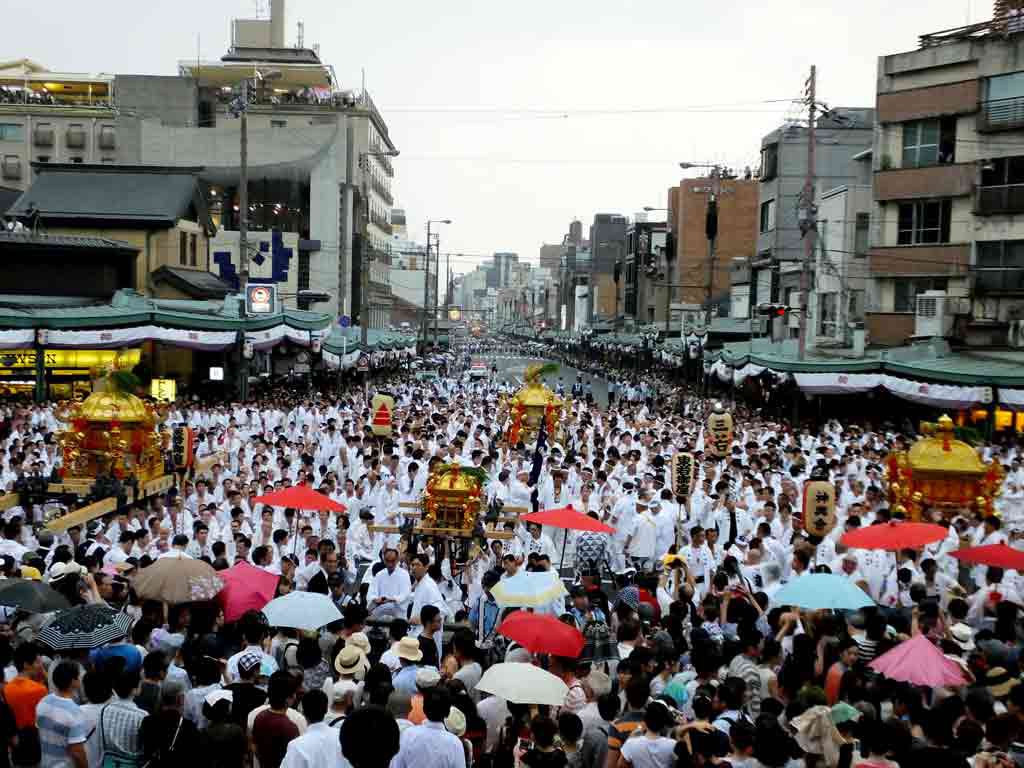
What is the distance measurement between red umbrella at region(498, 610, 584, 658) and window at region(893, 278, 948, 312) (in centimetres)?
2841

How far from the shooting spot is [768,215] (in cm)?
4891

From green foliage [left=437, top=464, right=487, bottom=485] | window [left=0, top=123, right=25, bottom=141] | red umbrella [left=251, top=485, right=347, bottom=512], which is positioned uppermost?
window [left=0, top=123, right=25, bottom=141]

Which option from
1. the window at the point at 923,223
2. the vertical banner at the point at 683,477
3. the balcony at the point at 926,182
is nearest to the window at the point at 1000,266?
the window at the point at 923,223

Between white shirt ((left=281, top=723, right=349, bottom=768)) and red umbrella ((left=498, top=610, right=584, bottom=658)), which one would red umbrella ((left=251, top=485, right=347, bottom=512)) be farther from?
white shirt ((left=281, top=723, right=349, bottom=768))

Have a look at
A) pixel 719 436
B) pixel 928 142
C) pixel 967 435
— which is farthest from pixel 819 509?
pixel 928 142

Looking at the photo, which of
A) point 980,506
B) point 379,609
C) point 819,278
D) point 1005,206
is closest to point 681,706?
point 379,609

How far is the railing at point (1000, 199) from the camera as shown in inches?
1200

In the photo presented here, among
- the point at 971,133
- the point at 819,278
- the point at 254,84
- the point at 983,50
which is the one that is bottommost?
the point at 819,278

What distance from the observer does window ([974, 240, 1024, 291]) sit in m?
30.8

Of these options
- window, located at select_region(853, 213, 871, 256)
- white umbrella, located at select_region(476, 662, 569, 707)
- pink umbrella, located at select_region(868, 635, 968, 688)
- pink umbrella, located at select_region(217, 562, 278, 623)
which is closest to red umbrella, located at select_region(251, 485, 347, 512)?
pink umbrella, located at select_region(217, 562, 278, 623)

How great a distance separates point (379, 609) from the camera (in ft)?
33.4

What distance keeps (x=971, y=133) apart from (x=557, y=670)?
28.6 meters

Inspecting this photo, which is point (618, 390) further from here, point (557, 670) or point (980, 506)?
point (557, 670)

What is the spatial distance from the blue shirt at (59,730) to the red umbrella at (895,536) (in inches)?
271
